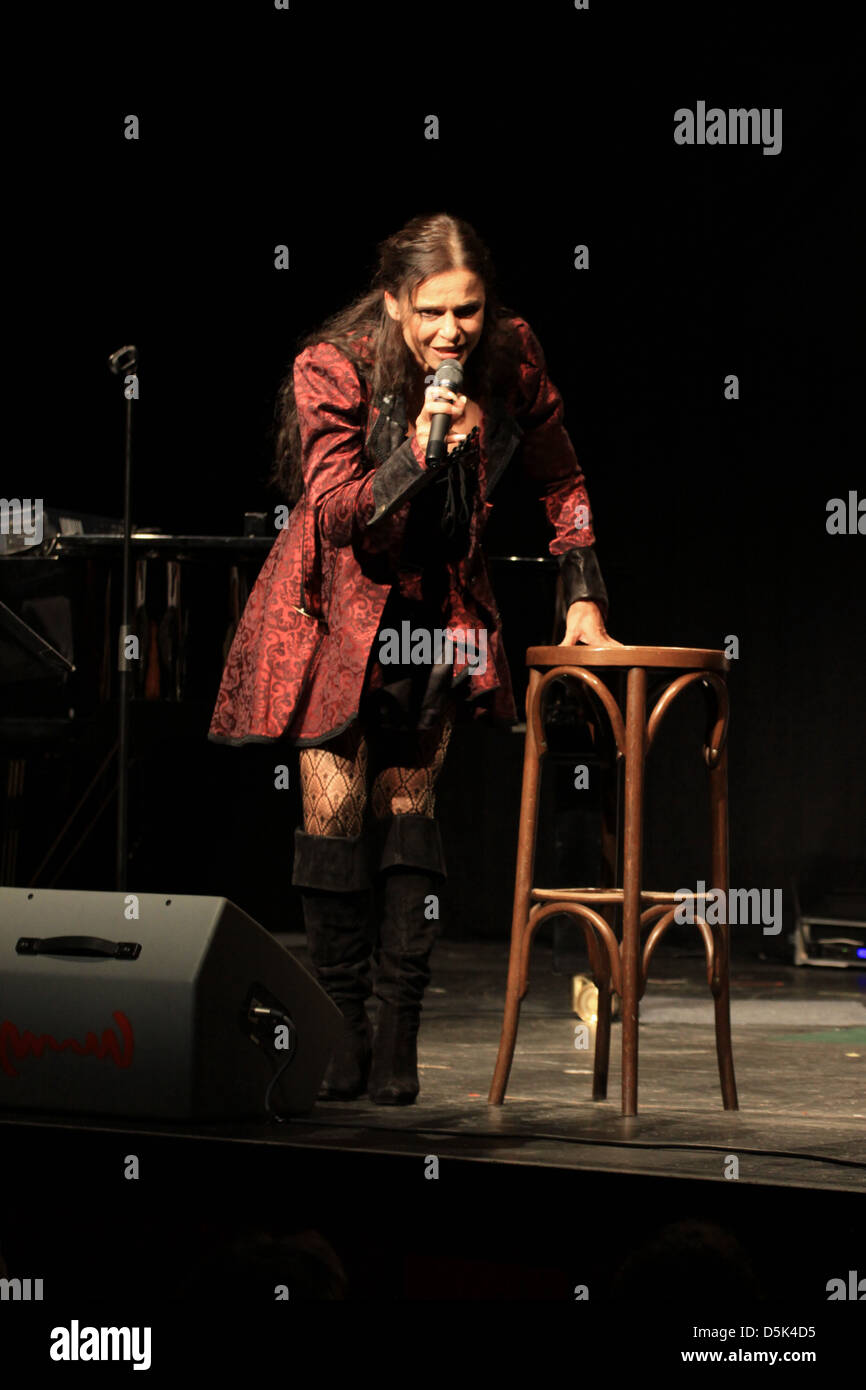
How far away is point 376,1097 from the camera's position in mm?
2504

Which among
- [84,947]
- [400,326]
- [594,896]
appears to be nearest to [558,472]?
[400,326]

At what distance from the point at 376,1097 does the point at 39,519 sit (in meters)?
2.47

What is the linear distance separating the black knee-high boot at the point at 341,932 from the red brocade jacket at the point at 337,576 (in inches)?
7.1

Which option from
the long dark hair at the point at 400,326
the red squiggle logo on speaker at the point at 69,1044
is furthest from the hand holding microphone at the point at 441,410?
the red squiggle logo on speaker at the point at 69,1044

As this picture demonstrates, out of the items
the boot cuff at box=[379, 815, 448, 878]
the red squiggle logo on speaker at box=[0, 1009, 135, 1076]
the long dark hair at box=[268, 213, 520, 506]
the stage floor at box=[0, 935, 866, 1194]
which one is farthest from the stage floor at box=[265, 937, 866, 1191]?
the long dark hair at box=[268, 213, 520, 506]

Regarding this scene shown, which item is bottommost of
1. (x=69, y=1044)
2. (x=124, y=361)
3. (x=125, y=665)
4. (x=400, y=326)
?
(x=69, y=1044)

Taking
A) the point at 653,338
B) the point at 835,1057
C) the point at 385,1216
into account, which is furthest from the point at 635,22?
the point at 385,1216

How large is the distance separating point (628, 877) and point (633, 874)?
10 mm

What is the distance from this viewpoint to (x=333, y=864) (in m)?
2.54

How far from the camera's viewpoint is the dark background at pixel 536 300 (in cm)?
533

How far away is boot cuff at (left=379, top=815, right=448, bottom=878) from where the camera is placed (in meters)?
2.58

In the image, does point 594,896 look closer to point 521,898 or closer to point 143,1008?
point 521,898

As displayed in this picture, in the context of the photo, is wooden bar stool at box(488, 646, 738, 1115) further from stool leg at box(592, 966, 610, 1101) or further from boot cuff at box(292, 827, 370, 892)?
boot cuff at box(292, 827, 370, 892)
